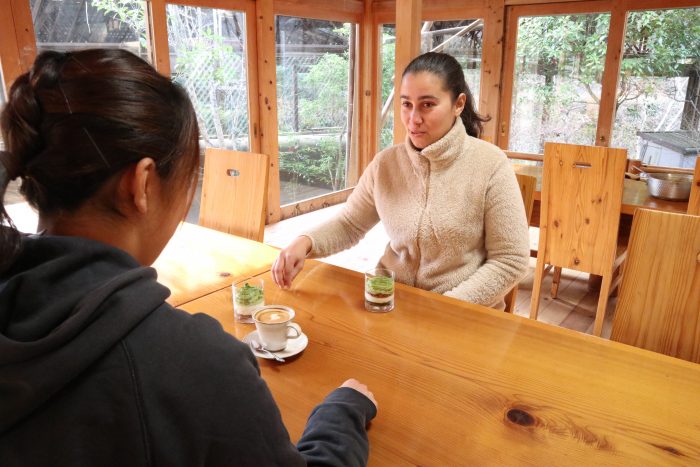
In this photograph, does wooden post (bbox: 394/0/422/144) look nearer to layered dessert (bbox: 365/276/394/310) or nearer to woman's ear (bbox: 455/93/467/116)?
woman's ear (bbox: 455/93/467/116)

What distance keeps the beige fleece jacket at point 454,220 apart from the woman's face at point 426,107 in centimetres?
4

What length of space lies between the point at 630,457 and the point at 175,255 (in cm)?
138

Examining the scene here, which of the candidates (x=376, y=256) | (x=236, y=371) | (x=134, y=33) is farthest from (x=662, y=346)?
(x=134, y=33)

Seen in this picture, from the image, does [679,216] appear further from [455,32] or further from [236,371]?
[455,32]

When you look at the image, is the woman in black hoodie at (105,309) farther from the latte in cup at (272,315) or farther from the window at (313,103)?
the window at (313,103)

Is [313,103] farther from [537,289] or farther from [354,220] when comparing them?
[354,220]

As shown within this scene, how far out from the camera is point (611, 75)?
169 inches

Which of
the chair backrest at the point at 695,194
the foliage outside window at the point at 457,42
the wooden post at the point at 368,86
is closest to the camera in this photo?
the chair backrest at the point at 695,194

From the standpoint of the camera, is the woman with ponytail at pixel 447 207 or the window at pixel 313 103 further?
the window at pixel 313 103

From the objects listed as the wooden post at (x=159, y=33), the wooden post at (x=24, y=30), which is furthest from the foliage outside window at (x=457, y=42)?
the wooden post at (x=24, y=30)

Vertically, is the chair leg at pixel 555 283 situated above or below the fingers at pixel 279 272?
below

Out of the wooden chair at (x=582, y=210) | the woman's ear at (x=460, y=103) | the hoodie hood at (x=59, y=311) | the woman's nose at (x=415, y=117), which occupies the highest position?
the woman's ear at (x=460, y=103)

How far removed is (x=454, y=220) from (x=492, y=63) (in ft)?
12.3

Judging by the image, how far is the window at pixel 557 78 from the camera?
439 cm
